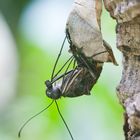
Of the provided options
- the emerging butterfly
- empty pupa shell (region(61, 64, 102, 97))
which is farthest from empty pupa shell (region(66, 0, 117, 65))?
empty pupa shell (region(61, 64, 102, 97))

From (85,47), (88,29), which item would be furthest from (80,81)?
(88,29)

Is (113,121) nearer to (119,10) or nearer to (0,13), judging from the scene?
(119,10)

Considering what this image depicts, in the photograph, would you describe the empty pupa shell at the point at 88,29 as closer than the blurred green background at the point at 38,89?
Yes

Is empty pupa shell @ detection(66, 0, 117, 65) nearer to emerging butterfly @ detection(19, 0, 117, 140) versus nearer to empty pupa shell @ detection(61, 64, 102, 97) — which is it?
emerging butterfly @ detection(19, 0, 117, 140)

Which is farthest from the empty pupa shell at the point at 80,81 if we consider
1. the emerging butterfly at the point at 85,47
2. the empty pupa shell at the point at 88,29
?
the empty pupa shell at the point at 88,29

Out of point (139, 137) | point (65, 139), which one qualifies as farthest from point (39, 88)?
point (139, 137)

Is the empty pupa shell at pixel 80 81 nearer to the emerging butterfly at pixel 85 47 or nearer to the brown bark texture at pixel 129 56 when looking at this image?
the emerging butterfly at pixel 85 47
